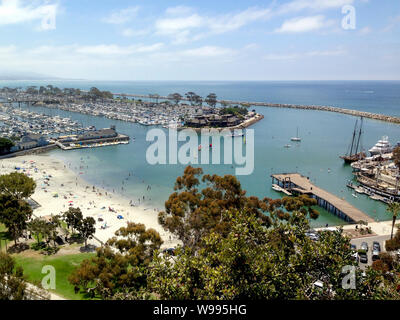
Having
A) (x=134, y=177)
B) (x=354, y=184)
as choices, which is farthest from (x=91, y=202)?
(x=354, y=184)

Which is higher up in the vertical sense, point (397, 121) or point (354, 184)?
Answer: point (397, 121)

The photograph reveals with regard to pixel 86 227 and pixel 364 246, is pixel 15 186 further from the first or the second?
pixel 364 246

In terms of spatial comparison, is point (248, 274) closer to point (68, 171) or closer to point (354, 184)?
point (354, 184)

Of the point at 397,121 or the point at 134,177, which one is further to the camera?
the point at 397,121

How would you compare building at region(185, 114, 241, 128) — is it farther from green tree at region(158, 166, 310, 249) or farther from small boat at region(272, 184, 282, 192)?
green tree at region(158, 166, 310, 249)
